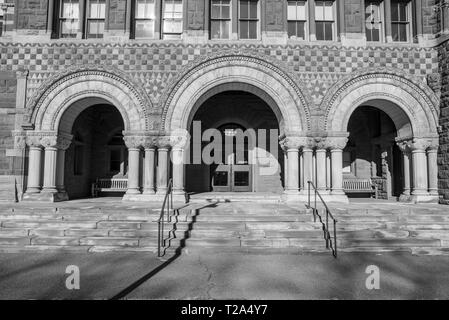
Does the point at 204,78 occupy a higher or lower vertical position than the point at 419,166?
higher

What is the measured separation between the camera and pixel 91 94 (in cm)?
1069

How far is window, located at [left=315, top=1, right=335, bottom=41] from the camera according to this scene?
11523mm

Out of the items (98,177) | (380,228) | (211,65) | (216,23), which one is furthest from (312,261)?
(98,177)

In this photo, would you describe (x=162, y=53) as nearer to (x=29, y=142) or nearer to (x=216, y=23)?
(x=216, y=23)

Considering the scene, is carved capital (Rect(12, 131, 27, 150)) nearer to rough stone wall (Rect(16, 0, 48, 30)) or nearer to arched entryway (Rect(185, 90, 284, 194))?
rough stone wall (Rect(16, 0, 48, 30))

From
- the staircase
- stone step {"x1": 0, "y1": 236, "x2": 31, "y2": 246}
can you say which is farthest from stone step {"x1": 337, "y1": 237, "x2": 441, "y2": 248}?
stone step {"x1": 0, "y1": 236, "x2": 31, "y2": 246}

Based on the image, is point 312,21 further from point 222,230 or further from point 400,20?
point 222,230

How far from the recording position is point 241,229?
23.8ft

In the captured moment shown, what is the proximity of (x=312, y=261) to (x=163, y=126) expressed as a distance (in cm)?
690

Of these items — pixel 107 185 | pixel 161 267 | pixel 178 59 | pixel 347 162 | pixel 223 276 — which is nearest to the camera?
pixel 223 276

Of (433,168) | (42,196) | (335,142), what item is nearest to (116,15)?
(42,196)

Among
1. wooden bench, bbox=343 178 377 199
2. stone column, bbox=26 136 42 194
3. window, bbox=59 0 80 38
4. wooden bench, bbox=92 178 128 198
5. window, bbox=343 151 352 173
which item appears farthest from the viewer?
window, bbox=343 151 352 173

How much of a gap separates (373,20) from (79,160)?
13.4 metres

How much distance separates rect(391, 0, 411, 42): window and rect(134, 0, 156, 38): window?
929cm
